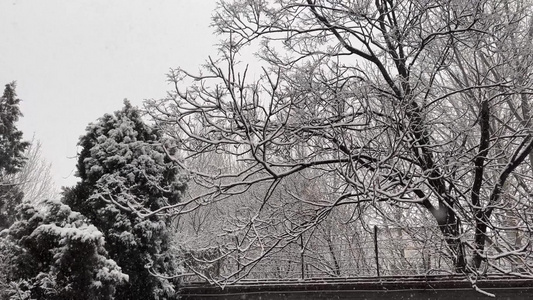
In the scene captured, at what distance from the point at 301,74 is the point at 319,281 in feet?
10.1

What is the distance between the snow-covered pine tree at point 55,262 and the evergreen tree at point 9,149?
7429 millimetres

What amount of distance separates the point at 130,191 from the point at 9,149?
289 inches

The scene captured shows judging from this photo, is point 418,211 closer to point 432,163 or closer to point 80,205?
point 432,163

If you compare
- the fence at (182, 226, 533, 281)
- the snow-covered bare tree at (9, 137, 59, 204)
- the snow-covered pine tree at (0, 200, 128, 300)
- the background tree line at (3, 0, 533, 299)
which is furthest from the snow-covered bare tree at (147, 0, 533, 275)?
the snow-covered bare tree at (9, 137, 59, 204)

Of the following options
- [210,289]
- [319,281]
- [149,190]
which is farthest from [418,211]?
[149,190]

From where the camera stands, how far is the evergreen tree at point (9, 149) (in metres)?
13.5

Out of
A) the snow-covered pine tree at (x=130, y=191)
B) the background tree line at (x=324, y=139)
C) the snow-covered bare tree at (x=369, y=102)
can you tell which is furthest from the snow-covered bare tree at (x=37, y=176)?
the snow-covered bare tree at (x=369, y=102)

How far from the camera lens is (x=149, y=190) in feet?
27.9

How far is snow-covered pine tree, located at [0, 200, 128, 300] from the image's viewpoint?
21.7 ft

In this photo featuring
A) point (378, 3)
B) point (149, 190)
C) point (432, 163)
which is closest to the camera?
point (432, 163)

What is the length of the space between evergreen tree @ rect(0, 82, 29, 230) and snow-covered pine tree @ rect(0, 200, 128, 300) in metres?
7.43

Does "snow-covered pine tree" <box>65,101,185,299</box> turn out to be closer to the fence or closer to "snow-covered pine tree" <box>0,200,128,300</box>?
"snow-covered pine tree" <box>0,200,128,300</box>

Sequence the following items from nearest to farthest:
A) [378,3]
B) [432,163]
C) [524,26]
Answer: [432,163]
[378,3]
[524,26]

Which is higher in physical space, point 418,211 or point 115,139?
point 115,139
